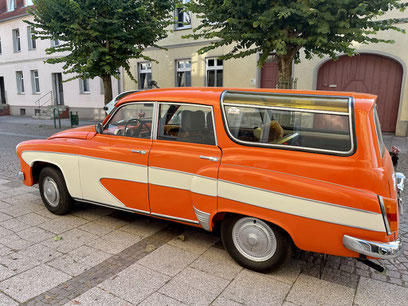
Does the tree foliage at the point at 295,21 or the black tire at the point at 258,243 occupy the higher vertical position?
the tree foliage at the point at 295,21

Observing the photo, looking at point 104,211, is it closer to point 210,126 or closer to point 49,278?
point 49,278

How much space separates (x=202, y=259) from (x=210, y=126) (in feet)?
4.76

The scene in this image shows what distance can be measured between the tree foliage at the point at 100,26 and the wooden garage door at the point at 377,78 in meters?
7.31

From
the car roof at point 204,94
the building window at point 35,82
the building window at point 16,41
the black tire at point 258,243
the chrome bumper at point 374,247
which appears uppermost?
the building window at point 16,41

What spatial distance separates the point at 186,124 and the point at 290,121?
1132 millimetres

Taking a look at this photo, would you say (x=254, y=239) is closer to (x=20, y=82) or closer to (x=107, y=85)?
(x=107, y=85)

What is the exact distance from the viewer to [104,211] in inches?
193

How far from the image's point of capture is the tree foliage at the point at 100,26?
32.1 ft

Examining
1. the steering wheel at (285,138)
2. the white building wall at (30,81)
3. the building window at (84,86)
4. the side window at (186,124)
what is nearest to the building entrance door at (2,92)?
the white building wall at (30,81)

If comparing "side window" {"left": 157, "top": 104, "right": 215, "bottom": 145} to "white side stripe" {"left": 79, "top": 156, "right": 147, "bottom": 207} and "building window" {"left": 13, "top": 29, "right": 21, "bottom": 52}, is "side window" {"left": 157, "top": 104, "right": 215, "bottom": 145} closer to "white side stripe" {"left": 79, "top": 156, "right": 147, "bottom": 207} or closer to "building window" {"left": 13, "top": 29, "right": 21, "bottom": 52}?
"white side stripe" {"left": 79, "top": 156, "right": 147, "bottom": 207}

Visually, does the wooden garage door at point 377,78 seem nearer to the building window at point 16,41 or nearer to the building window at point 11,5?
the building window at point 16,41

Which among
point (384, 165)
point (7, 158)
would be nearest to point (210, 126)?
point (384, 165)

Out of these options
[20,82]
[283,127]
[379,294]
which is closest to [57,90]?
[20,82]

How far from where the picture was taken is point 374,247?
2590 mm
